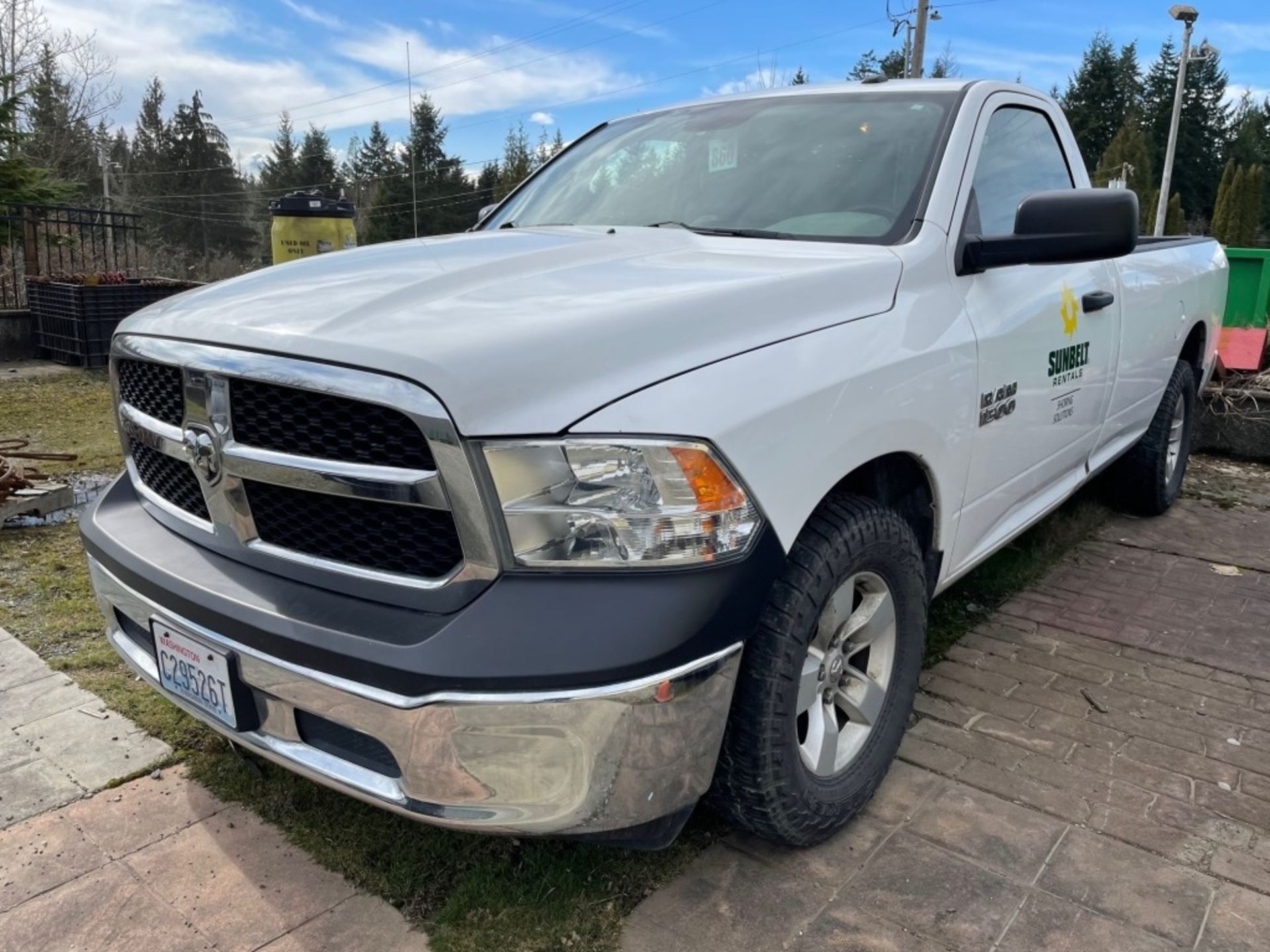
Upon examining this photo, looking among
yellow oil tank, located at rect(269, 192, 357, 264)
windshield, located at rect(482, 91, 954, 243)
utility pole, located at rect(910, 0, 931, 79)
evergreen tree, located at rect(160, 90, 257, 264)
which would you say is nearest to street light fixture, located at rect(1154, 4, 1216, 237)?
utility pole, located at rect(910, 0, 931, 79)

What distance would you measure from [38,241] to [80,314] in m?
2.66

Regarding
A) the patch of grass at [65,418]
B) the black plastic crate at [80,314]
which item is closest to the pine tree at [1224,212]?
the black plastic crate at [80,314]

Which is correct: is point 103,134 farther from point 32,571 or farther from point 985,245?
point 985,245

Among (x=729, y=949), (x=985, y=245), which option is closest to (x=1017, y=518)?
(x=985, y=245)

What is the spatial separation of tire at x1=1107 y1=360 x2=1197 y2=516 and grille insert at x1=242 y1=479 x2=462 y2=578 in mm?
4296

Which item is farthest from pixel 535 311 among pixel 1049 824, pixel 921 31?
pixel 921 31

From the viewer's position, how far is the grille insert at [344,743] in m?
1.82

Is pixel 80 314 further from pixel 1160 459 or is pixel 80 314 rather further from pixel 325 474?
pixel 1160 459

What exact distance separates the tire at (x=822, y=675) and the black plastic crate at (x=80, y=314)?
878 cm

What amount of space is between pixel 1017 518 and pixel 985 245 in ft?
3.50

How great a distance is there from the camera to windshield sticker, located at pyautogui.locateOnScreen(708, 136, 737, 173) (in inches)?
122

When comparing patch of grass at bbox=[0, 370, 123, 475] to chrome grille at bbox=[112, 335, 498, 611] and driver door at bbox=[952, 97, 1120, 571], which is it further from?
driver door at bbox=[952, 97, 1120, 571]

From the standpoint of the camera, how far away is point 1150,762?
2.81m

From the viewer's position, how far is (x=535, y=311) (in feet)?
6.22
